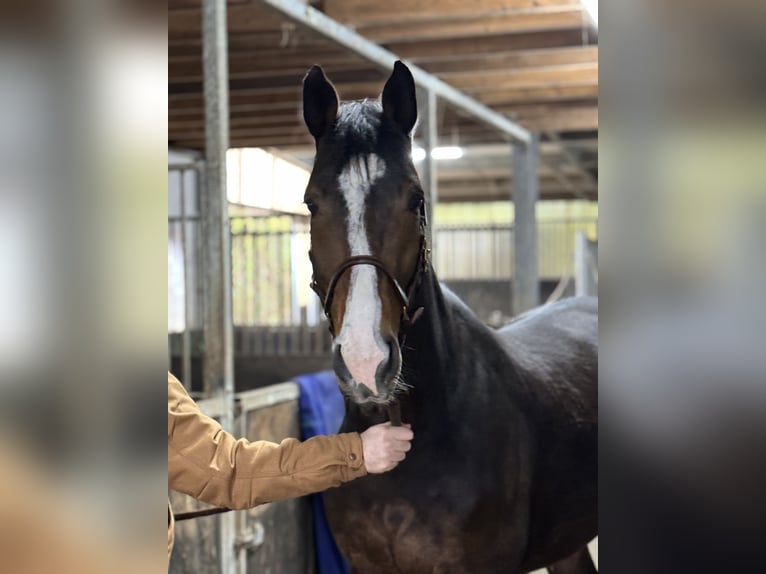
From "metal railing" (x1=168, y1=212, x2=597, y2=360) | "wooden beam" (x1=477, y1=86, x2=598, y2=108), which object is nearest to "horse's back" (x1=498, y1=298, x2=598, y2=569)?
"metal railing" (x1=168, y1=212, x2=597, y2=360)

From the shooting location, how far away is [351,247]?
150cm

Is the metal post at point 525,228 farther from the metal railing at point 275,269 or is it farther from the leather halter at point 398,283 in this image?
the leather halter at point 398,283

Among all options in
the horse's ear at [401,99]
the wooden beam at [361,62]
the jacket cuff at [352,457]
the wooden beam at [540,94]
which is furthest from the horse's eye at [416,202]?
the wooden beam at [540,94]

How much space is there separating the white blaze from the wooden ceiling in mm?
1838

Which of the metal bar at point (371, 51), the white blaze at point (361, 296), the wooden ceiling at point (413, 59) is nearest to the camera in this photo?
the white blaze at point (361, 296)

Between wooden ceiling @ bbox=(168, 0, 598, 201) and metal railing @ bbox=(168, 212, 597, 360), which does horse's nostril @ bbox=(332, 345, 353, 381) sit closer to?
wooden ceiling @ bbox=(168, 0, 598, 201)

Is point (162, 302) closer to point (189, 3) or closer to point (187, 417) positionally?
point (187, 417)

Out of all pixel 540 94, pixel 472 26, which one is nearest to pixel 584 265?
pixel 540 94

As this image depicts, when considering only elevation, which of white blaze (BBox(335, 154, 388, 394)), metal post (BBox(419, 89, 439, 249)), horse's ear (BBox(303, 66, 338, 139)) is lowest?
white blaze (BBox(335, 154, 388, 394))

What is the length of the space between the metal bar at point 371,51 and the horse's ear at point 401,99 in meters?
0.62

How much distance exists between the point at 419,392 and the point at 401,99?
2.14 ft

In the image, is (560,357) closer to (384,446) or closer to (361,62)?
(384,446)

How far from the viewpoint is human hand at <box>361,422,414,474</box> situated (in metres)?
1.57

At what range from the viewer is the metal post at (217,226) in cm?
282
